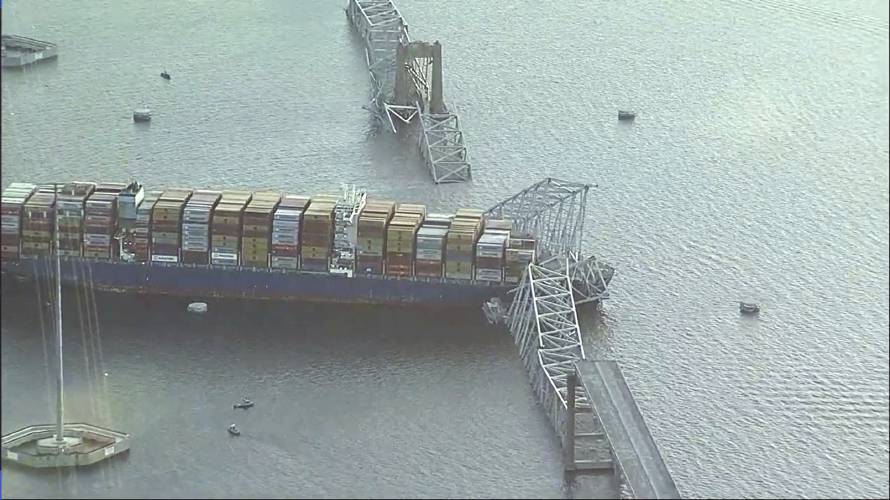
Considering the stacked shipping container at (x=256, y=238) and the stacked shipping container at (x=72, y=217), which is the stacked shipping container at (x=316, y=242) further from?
the stacked shipping container at (x=72, y=217)

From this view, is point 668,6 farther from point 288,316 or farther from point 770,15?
point 288,316

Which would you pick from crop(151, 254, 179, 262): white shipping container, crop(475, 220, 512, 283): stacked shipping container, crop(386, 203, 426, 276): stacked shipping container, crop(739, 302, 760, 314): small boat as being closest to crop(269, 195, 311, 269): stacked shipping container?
crop(386, 203, 426, 276): stacked shipping container

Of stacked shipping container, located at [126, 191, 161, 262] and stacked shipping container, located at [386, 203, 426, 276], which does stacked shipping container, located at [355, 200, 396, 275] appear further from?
stacked shipping container, located at [126, 191, 161, 262]

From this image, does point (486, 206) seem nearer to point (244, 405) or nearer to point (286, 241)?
point (286, 241)

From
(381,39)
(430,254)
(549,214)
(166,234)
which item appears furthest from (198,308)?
(381,39)

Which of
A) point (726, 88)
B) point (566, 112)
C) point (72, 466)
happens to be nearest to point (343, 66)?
point (566, 112)

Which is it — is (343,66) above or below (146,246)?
above
